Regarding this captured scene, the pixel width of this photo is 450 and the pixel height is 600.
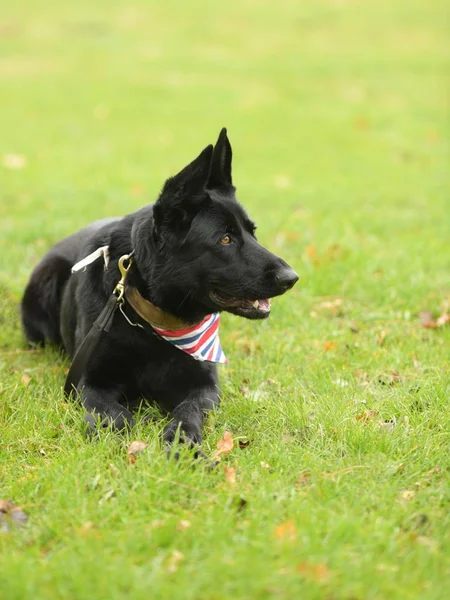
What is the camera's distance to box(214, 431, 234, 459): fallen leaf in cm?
330

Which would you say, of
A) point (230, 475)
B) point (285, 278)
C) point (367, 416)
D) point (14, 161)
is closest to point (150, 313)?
point (285, 278)

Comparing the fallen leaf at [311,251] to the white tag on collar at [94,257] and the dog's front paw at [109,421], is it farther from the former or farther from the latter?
the dog's front paw at [109,421]

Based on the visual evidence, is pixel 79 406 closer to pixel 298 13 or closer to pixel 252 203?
pixel 252 203

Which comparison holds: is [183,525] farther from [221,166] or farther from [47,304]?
[47,304]

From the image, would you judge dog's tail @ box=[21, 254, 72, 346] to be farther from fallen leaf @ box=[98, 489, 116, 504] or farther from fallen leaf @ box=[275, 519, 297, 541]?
fallen leaf @ box=[275, 519, 297, 541]

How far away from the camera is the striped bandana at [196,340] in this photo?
3.81 metres

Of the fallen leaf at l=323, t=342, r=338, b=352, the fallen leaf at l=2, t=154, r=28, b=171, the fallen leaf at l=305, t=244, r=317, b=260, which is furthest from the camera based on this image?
the fallen leaf at l=2, t=154, r=28, b=171

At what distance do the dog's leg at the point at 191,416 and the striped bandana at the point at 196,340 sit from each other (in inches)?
7.0

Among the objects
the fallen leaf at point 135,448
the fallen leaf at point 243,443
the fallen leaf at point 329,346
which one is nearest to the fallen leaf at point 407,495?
the fallen leaf at point 243,443

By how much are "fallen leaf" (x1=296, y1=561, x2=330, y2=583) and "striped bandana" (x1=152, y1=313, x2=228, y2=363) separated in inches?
61.6

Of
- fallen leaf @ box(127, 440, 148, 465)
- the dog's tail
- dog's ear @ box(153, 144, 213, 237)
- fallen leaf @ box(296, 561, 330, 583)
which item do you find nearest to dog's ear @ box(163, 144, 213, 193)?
dog's ear @ box(153, 144, 213, 237)

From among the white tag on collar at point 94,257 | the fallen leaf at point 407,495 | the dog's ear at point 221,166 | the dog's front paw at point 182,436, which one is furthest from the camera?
the white tag on collar at point 94,257

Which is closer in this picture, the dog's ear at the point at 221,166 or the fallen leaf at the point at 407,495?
the fallen leaf at the point at 407,495

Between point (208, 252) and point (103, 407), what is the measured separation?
0.90 meters
